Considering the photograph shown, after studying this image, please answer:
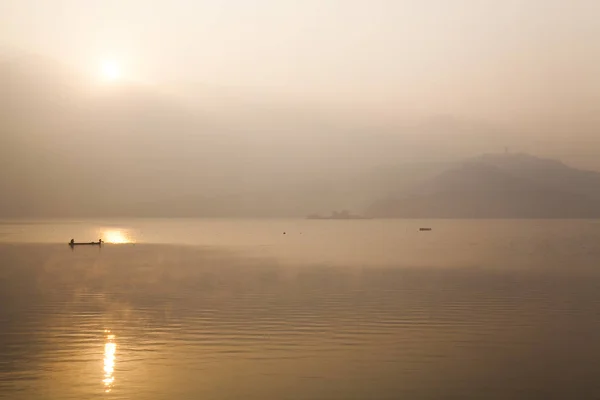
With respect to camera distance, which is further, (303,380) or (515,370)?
(515,370)

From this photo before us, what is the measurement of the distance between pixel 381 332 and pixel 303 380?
11.5 meters

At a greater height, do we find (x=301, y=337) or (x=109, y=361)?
(x=301, y=337)

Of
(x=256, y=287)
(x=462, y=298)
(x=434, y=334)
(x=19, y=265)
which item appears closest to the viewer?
(x=434, y=334)

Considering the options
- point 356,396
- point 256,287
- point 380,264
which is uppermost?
point 380,264

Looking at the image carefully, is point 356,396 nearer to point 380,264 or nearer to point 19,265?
point 380,264

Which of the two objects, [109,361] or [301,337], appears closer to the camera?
[109,361]

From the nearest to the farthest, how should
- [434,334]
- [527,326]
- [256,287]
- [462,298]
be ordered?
[434,334]
[527,326]
[462,298]
[256,287]

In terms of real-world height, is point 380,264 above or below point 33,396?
above

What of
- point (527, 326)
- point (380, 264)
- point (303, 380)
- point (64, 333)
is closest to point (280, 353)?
point (303, 380)

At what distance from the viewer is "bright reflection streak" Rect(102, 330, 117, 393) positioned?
24.7 meters

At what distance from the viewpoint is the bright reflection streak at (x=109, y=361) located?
24.7 meters

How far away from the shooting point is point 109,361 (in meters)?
28.4

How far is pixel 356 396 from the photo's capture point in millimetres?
23328

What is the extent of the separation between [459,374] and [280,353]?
8707 mm
